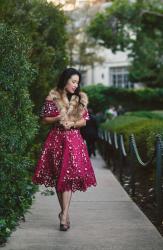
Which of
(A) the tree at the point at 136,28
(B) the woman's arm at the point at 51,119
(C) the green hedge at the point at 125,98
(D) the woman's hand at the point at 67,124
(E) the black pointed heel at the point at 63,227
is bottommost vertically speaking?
(C) the green hedge at the point at 125,98

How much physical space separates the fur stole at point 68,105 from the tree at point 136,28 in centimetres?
2448

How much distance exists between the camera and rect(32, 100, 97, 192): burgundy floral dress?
24.6 ft

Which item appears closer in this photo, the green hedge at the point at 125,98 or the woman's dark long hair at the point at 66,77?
the woman's dark long hair at the point at 66,77

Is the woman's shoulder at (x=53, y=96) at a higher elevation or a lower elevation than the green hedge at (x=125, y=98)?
higher

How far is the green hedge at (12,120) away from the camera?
22.0 ft

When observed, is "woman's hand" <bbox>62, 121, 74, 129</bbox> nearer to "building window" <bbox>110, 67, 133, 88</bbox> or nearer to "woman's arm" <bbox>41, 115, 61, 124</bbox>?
"woman's arm" <bbox>41, 115, 61, 124</bbox>

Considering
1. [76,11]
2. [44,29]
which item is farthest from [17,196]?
[76,11]

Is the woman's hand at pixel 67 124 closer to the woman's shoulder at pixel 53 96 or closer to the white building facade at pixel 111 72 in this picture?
the woman's shoulder at pixel 53 96

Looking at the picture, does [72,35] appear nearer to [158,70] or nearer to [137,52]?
[158,70]

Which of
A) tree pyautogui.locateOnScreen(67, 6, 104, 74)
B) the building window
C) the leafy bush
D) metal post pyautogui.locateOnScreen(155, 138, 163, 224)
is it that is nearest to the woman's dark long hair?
metal post pyautogui.locateOnScreen(155, 138, 163, 224)

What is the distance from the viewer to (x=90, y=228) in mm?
7539

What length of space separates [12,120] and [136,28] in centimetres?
2632

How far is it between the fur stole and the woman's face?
2.8 inches

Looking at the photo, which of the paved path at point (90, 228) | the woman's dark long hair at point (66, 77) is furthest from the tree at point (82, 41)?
the woman's dark long hair at point (66, 77)
